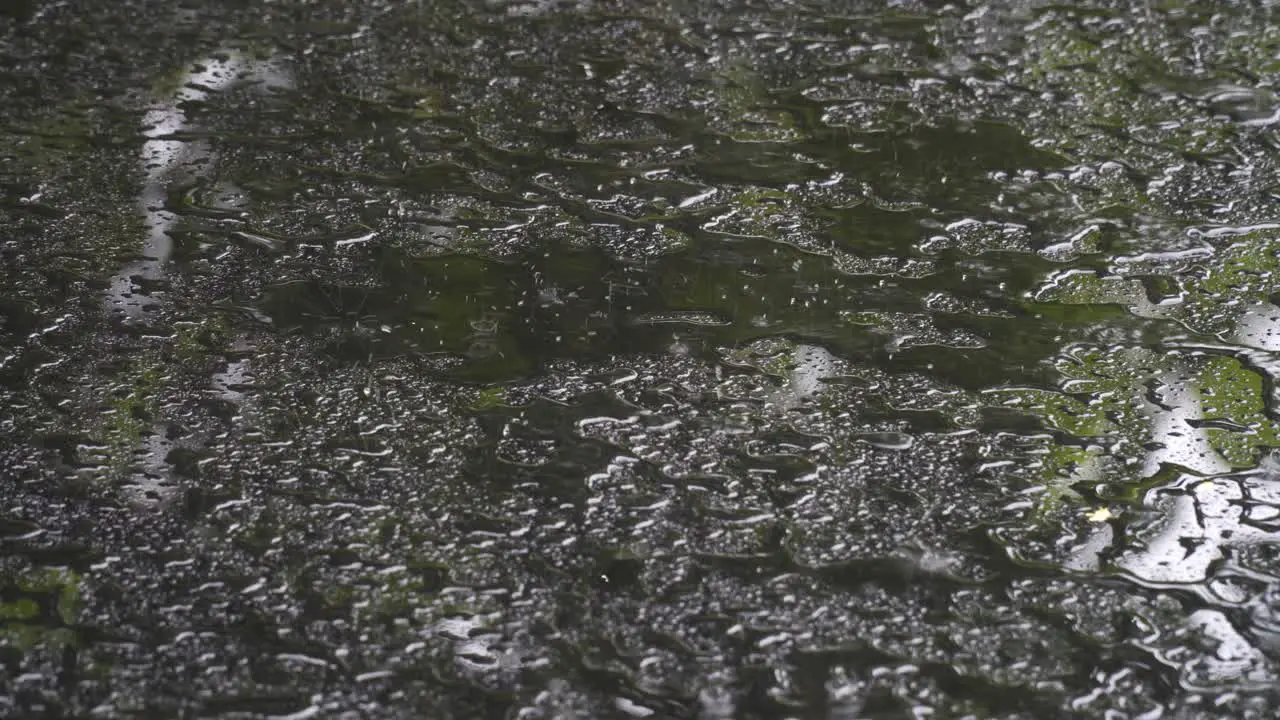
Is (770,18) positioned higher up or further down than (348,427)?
higher up

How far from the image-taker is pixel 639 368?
7.23 feet

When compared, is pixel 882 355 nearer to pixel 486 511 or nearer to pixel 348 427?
pixel 486 511

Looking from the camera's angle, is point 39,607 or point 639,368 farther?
point 639,368

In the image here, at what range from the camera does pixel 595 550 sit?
5.95 feet

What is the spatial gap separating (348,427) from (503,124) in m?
1.17

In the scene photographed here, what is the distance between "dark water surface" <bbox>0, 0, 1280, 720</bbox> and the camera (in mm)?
1660

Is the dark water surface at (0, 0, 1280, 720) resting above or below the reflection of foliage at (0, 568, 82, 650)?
above

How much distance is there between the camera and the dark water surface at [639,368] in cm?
166

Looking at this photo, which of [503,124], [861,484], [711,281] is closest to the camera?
[861,484]

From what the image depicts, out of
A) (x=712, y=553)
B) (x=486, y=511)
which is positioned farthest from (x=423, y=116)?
(x=712, y=553)

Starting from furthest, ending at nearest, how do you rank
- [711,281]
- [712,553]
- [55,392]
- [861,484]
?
[711,281] < [55,392] < [861,484] < [712,553]

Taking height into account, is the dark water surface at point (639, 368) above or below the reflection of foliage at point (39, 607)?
above

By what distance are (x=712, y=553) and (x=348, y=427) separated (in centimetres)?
66

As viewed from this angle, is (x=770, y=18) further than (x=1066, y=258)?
Yes
